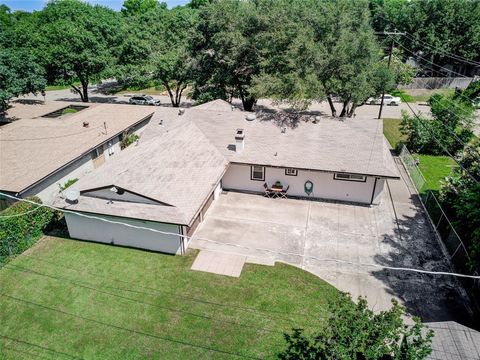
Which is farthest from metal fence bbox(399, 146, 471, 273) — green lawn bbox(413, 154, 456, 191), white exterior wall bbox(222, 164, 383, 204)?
white exterior wall bbox(222, 164, 383, 204)

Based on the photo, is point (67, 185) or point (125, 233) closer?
point (125, 233)

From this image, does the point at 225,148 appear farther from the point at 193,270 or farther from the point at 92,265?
the point at 92,265

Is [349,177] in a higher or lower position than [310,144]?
lower

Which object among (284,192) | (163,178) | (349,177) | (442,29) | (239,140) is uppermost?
(442,29)

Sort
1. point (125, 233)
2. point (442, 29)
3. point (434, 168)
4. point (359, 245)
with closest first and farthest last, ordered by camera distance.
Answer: point (125, 233)
point (359, 245)
point (434, 168)
point (442, 29)

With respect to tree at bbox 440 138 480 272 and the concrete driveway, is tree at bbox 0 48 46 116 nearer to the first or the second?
the concrete driveway

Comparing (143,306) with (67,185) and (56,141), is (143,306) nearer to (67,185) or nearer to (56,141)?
(67,185)

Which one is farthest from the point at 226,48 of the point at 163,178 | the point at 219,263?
the point at 219,263
